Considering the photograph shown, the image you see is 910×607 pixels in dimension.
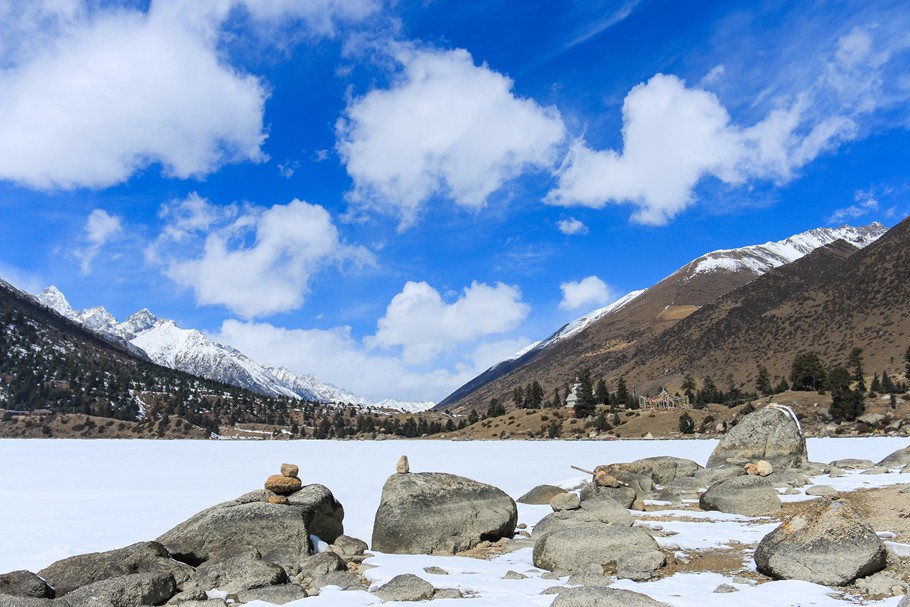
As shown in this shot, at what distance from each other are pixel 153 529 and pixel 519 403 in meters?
112

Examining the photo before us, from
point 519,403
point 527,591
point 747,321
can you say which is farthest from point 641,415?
point 747,321

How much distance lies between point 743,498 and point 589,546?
28.5 feet

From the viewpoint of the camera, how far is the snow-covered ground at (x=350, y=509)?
11922mm

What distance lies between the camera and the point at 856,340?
134 meters

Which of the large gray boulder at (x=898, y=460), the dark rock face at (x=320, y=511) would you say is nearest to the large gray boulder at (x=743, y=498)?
the dark rock face at (x=320, y=511)

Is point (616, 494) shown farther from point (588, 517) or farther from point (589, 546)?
point (589, 546)

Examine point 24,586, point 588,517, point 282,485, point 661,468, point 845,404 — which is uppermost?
point 845,404

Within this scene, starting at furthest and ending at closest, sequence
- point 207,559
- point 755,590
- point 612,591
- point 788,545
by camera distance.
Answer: point 207,559, point 788,545, point 755,590, point 612,591

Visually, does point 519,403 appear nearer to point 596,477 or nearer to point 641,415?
point 641,415

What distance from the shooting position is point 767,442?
31.8 meters

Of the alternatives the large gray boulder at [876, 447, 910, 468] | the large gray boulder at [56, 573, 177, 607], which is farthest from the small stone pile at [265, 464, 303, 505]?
the large gray boulder at [876, 447, 910, 468]

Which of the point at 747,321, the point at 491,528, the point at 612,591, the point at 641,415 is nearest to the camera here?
the point at 612,591

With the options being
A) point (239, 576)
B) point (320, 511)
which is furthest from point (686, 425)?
point (239, 576)

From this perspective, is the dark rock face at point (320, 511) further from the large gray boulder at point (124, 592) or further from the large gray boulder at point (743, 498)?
the large gray boulder at point (743, 498)
